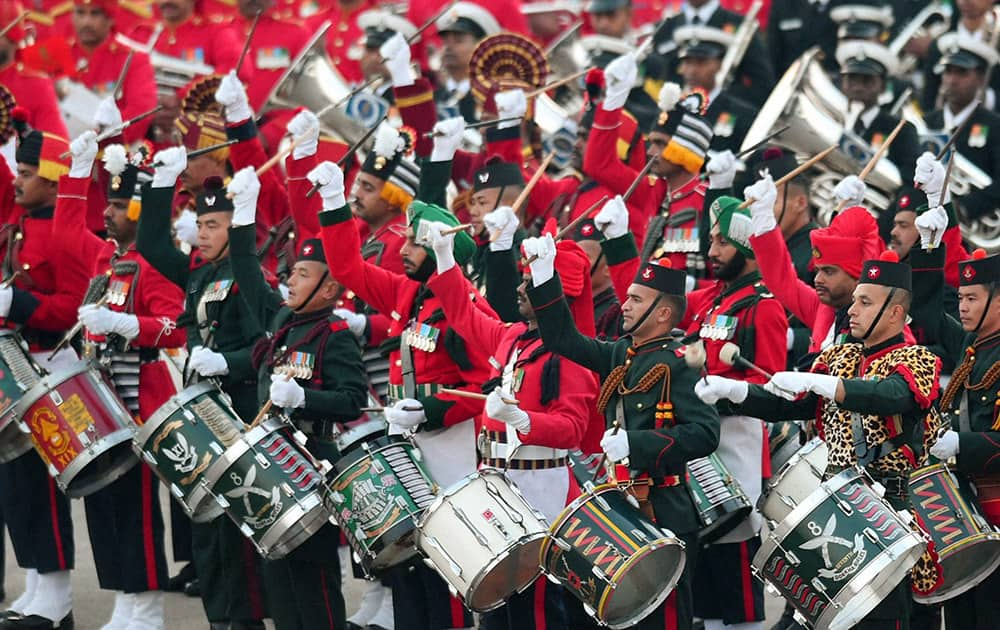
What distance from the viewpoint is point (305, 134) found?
9.32 metres

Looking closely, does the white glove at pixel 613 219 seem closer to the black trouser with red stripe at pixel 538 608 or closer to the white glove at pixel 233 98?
the black trouser with red stripe at pixel 538 608

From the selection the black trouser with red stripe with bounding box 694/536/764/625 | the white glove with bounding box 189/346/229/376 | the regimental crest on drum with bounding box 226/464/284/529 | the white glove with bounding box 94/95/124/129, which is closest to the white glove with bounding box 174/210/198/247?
the white glove with bounding box 189/346/229/376

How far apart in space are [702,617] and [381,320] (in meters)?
1.98

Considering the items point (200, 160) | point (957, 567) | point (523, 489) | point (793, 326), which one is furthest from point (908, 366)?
point (200, 160)

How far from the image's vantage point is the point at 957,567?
23.6 feet

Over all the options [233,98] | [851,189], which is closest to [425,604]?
[851,189]

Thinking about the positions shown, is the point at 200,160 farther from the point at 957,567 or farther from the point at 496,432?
the point at 957,567

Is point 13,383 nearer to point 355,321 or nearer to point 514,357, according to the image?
point 355,321

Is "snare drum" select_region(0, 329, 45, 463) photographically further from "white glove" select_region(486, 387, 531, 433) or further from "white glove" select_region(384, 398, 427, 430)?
"white glove" select_region(486, 387, 531, 433)

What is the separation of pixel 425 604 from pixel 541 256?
1.87 m

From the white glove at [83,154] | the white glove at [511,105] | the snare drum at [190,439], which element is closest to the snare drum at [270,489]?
the snare drum at [190,439]

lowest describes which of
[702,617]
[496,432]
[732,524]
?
[702,617]

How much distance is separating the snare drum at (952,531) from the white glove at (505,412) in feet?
4.70

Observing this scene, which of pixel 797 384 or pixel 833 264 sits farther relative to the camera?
pixel 833 264
